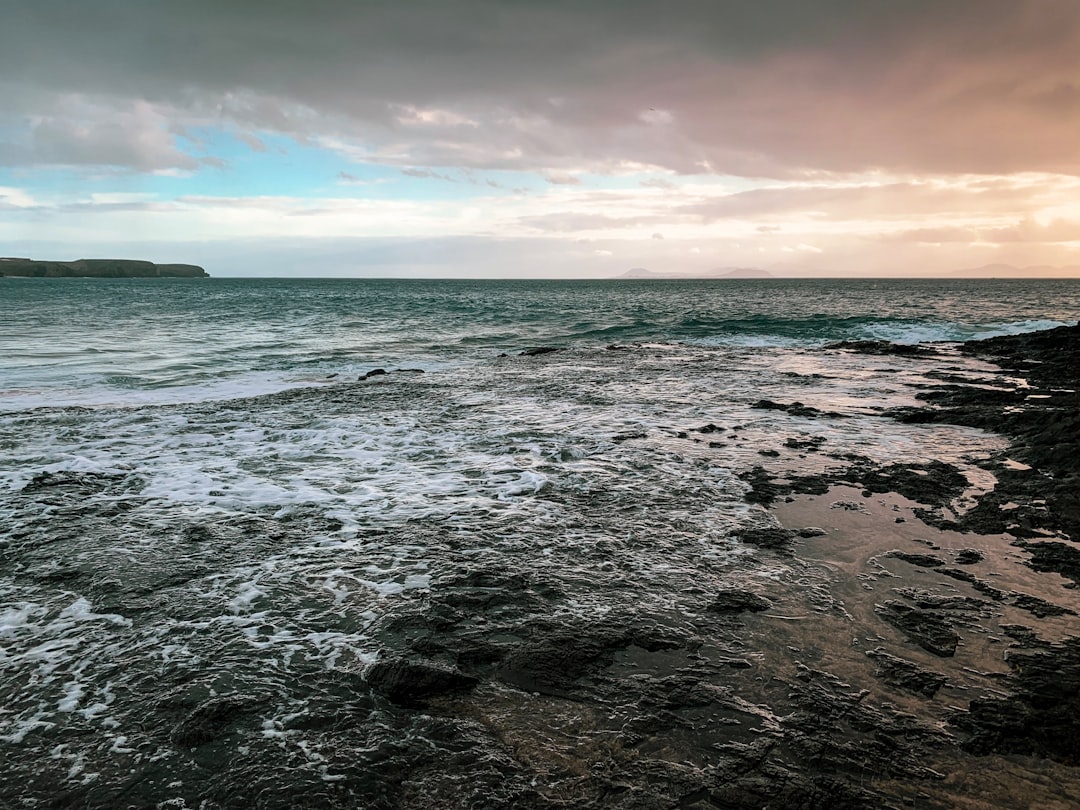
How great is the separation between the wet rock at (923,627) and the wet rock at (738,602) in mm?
889

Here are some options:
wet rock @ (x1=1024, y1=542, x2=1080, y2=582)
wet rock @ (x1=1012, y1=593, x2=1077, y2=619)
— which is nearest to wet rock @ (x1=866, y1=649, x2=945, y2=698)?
wet rock @ (x1=1012, y1=593, x2=1077, y2=619)

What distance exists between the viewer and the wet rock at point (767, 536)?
20.8ft

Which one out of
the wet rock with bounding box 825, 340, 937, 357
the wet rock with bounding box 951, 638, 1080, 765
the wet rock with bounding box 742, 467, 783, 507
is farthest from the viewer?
the wet rock with bounding box 825, 340, 937, 357

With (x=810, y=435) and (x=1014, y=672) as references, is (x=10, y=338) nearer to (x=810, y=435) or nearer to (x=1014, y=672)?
(x=810, y=435)

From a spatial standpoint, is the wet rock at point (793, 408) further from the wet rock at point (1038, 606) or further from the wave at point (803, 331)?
the wave at point (803, 331)

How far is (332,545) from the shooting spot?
6324 millimetres

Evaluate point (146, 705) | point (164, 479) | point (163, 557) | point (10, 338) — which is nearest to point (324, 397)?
point (164, 479)

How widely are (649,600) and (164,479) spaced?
6.80 m

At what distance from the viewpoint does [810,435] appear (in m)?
11.0

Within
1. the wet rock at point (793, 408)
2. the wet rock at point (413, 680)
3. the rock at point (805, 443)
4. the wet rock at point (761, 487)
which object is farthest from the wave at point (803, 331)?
the wet rock at point (413, 680)

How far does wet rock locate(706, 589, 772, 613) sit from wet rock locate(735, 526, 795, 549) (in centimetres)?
111

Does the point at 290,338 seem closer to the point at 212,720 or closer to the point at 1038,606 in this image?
the point at 212,720

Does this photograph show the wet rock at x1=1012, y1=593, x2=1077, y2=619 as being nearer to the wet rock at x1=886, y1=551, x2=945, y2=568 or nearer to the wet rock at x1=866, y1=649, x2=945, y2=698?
the wet rock at x1=886, y1=551, x2=945, y2=568

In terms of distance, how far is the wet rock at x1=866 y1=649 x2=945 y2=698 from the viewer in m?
4.01
